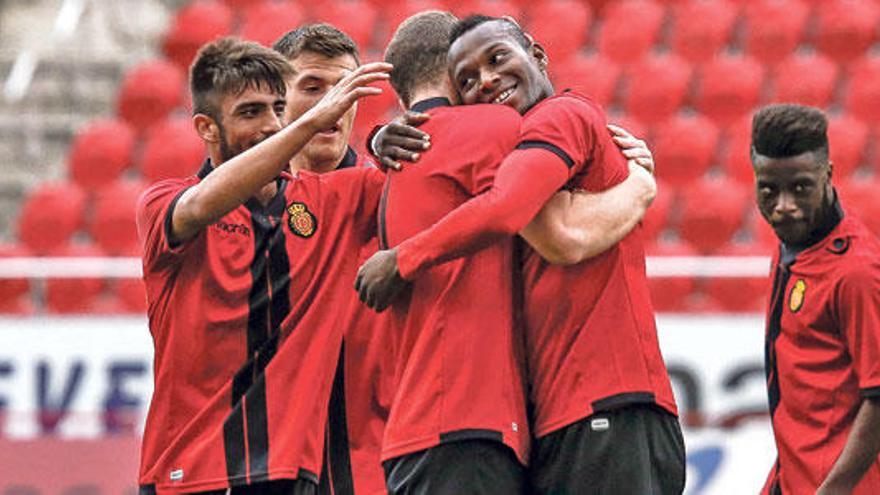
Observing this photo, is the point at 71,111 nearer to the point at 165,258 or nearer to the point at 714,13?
the point at 714,13

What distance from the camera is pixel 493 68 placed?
3.76 meters

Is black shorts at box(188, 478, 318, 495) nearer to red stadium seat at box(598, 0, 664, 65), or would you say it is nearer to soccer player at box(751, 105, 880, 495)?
soccer player at box(751, 105, 880, 495)

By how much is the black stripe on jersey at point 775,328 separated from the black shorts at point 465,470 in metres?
1.08

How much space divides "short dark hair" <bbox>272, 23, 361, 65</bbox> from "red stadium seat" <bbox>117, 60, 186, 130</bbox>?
22.1 ft

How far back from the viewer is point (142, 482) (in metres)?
4.06

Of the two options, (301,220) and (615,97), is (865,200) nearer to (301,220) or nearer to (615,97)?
(615,97)

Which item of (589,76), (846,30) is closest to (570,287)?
(589,76)

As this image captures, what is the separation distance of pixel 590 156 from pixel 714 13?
8230 millimetres

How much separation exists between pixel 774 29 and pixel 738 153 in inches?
54.6

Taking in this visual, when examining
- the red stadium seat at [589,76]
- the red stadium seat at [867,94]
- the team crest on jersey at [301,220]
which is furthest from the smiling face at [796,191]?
the red stadium seat at [867,94]

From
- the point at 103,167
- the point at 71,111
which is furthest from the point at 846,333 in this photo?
the point at 71,111

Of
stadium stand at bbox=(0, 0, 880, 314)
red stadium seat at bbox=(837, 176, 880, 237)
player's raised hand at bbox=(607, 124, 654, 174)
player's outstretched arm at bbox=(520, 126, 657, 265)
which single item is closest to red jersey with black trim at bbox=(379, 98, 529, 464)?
player's outstretched arm at bbox=(520, 126, 657, 265)

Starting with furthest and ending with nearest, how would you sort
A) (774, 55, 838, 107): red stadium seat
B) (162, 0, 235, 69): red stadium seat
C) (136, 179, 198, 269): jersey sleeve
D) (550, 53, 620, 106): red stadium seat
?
(162, 0, 235, 69): red stadium seat → (774, 55, 838, 107): red stadium seat → (550, 53, 620, 106): red stadium seat → (136, 179, 198, 269): jersey sleeve

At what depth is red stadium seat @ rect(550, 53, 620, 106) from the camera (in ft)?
36.3
